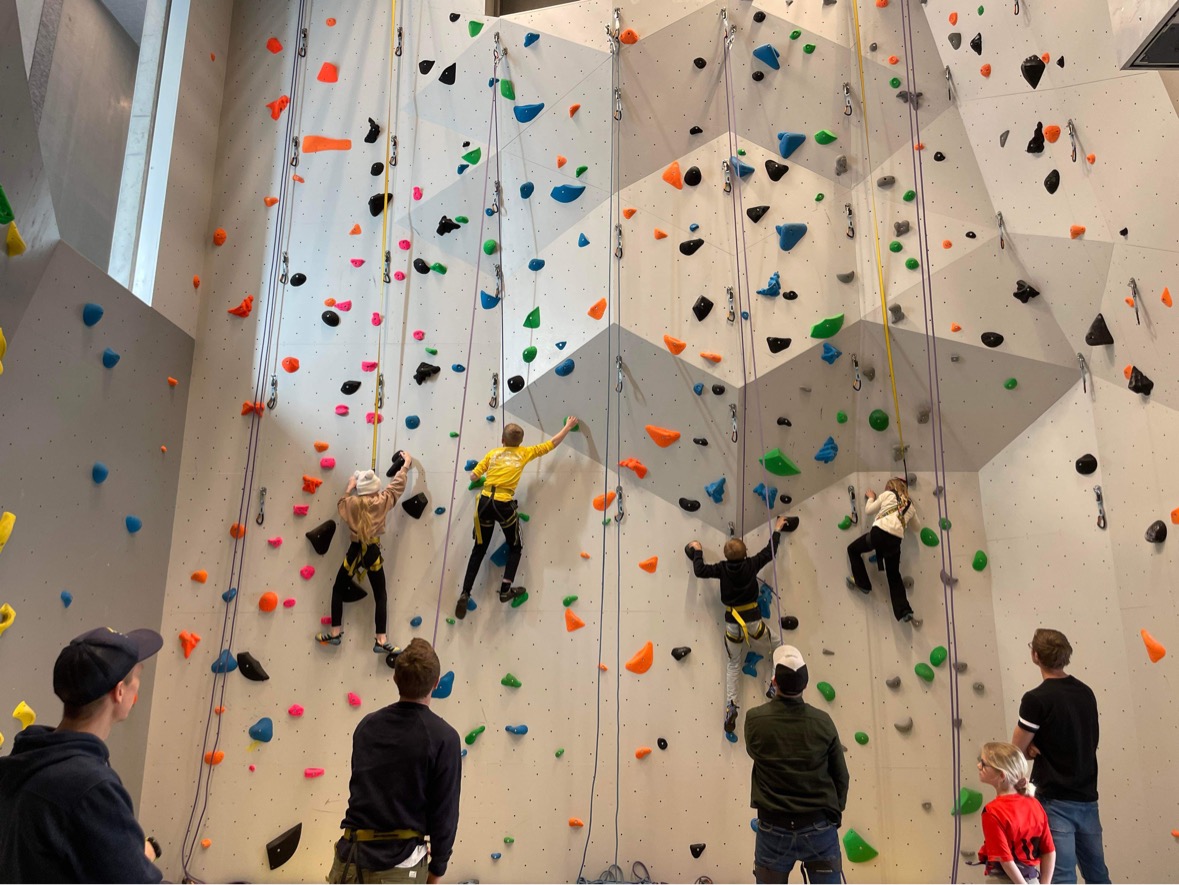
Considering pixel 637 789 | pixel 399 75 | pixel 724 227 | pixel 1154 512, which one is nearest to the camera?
pixel 1154 512

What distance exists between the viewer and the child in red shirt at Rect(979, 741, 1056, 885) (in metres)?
2.33

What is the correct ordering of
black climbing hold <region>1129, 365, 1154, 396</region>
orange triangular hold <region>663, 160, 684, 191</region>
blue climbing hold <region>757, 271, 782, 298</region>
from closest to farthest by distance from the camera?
black climbing hold <region>1129, 365, 1154, 396</region>
blue climbing hold <region>757, 271, 782, 298</region>
orange triangular hold <region>663, 160, 684, 191</region>

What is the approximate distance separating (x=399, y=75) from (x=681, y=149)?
1.95 metres

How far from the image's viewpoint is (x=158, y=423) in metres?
4.75

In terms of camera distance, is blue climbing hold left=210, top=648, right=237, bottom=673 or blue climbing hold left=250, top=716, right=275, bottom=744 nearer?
blue climbing hold left=250, top=716, right=275, bottom=744

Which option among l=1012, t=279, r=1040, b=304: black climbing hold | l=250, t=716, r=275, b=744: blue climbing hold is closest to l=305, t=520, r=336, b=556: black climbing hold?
l=250, t=716, r=275, b=744: blue climbing hold

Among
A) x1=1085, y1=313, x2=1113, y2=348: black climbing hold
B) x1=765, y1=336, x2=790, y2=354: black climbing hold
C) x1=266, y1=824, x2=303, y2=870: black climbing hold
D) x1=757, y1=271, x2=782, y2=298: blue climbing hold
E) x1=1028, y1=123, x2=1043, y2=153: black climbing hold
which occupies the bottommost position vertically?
x1=266, y1=824, x2=303, y2=870: black climbing hold

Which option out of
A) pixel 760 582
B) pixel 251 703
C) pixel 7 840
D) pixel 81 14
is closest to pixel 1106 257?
pixel 760 582

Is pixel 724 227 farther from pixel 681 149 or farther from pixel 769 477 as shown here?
pixel 769 477

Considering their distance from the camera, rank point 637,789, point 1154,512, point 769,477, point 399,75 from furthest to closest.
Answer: point 399,75, point 769,477, point 637,789, point 1154,512

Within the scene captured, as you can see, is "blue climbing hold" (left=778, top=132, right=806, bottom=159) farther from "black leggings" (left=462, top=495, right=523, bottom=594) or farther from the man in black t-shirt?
the man in black t-shirt

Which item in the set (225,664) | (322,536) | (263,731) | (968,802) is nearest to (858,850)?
(968,802)

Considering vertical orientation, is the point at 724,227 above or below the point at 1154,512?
above

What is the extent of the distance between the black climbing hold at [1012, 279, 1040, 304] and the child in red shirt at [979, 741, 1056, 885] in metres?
2.78
